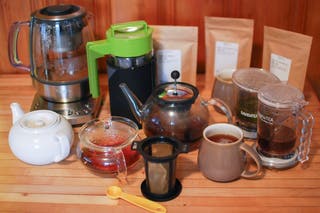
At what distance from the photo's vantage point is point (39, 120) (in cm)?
117

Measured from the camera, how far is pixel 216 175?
3.47 ft

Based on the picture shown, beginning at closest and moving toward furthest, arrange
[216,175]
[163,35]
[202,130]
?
[216,175] < [202,130] < [163,35]

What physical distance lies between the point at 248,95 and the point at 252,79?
5 cm

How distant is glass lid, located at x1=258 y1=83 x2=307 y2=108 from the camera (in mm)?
1051

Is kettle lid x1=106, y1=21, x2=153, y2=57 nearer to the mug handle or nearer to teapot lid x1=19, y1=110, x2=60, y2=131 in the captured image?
teapot lid x1=19, y1=110, x2=60, y2=131

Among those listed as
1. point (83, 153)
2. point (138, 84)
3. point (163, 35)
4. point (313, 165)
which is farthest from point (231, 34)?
point (83, 153)

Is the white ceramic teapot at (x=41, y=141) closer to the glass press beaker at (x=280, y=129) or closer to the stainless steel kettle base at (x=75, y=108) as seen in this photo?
the stainless steel kettle base at (x=75, y=108)

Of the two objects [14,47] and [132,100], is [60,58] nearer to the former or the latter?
[14,47]

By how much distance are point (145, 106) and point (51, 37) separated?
34 cm

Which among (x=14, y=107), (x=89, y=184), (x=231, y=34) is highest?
(x=231, y=34)

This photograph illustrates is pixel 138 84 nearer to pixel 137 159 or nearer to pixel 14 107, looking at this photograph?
pixel 137 159

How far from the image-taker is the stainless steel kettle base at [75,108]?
1.29 metres

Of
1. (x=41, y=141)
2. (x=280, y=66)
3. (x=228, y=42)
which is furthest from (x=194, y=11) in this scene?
(x=41, y=141)

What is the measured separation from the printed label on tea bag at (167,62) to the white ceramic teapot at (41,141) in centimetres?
36
